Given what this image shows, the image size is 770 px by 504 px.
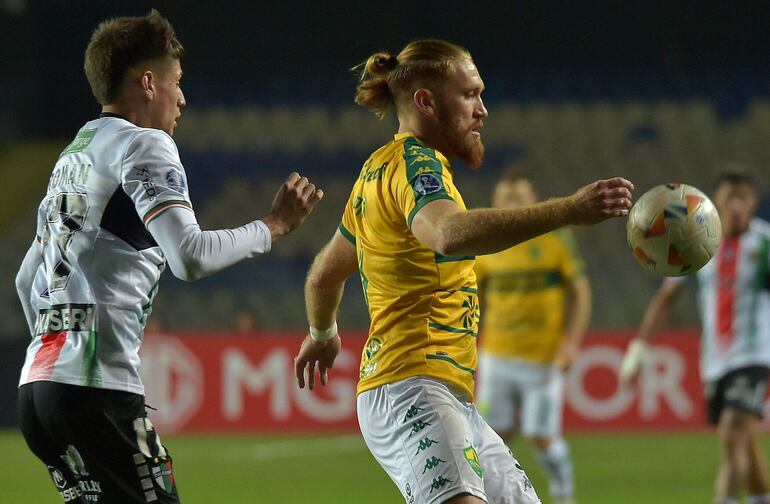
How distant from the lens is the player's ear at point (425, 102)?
13.9 feet

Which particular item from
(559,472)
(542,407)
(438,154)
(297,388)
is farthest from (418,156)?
(297,388)

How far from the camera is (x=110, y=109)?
13.1ft

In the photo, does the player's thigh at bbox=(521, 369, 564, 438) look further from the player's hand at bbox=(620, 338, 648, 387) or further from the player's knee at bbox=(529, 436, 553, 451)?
the player's hand at bbox=(620, 338, 648, 387)

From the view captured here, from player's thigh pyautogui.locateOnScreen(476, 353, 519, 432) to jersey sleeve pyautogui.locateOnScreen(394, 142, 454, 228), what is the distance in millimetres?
5123

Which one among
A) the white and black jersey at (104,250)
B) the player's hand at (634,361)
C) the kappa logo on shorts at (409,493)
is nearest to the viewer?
the white and black jersey at (104,250)

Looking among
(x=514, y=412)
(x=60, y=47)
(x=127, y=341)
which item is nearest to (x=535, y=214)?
(x=127, y=341)

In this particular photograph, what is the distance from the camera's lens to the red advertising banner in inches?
541

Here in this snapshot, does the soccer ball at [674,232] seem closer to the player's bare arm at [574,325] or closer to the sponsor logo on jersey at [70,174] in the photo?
the sponsor logo on jersey at [70,174]

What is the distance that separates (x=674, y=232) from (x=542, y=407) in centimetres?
478

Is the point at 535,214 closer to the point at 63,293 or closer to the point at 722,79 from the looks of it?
the point at 63,293

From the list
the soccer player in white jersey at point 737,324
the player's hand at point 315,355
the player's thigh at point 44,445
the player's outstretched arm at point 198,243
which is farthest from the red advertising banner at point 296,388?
the player's outstretched arm at point 198,243

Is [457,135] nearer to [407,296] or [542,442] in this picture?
[407,296]

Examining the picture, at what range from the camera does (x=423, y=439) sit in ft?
13.0

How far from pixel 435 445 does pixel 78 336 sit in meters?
1.18
